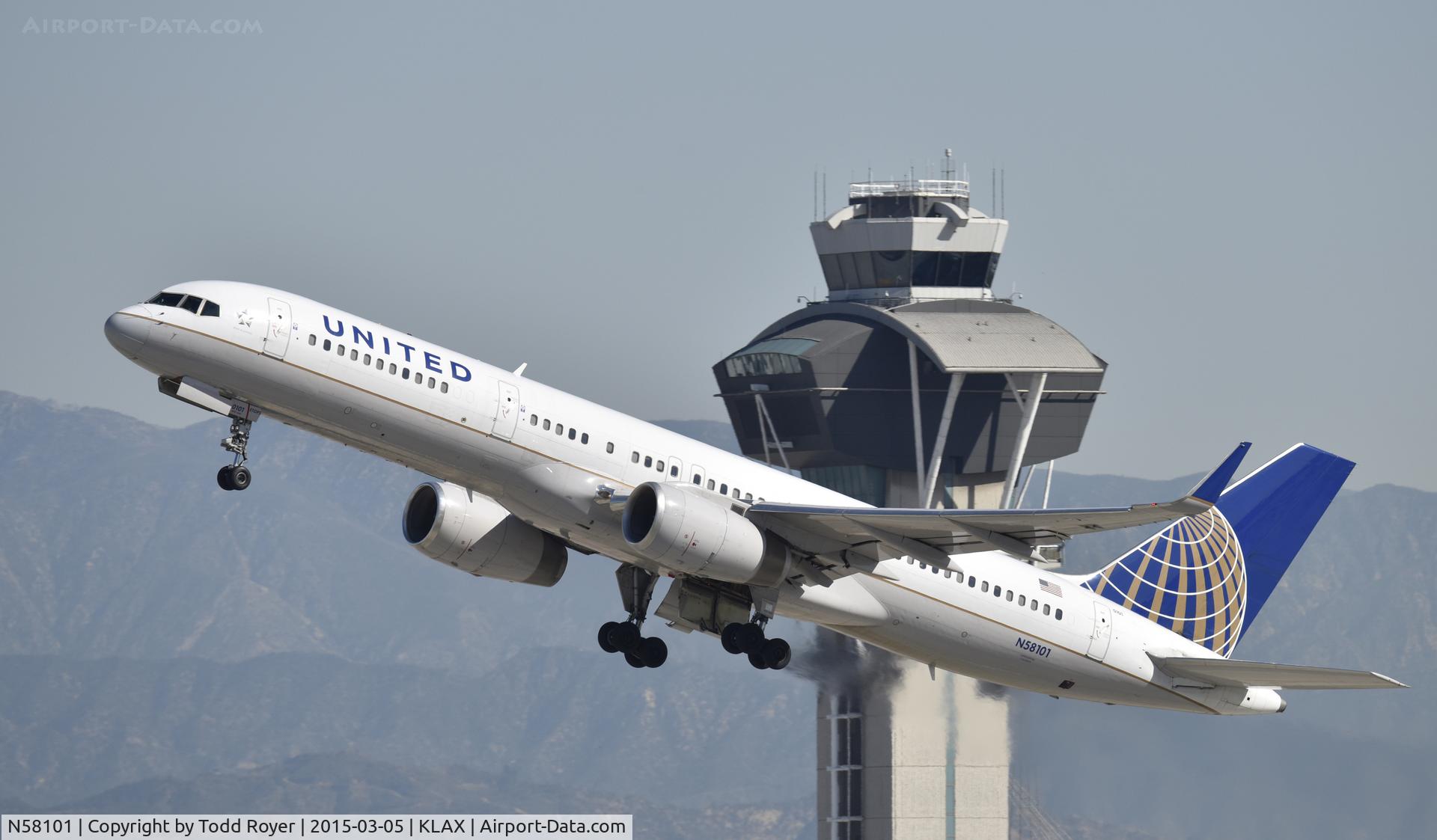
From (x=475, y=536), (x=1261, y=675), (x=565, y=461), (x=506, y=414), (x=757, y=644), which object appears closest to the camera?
(x=506, y=414)

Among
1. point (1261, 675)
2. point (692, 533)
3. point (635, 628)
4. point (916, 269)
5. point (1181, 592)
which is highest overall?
point (692, 533)

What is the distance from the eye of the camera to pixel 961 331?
341 feet

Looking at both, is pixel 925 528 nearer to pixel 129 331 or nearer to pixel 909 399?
pixel 129 331

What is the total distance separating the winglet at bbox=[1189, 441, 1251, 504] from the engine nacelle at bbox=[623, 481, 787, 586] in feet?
32.5

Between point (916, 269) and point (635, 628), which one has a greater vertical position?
point (916, 269)

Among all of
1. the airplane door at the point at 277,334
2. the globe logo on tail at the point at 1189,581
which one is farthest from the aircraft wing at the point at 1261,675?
the airplane door at the point at 277,334

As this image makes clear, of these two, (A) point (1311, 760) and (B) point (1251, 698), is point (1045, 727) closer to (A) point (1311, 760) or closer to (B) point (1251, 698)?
(A) point (1311, 760)

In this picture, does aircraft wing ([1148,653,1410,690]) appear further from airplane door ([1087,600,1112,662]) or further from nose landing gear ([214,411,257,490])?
nose landing gear ([214,411,257,490])

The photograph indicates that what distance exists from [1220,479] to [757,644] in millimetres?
12407

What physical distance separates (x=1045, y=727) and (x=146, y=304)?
59965 mm

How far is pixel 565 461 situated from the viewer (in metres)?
44.7

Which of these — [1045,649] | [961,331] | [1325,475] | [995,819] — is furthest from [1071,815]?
[1045,649]

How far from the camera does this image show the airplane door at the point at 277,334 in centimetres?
4216

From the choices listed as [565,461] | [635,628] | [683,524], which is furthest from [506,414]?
[635,628]
